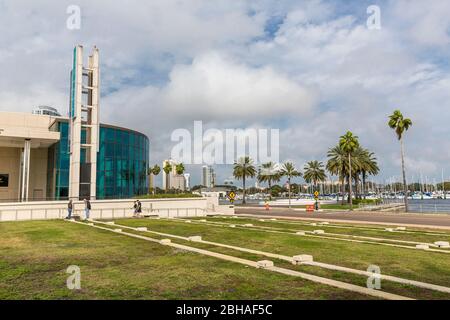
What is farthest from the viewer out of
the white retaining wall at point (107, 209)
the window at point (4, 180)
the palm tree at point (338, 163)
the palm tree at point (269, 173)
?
the palm tree at point (269, 173)

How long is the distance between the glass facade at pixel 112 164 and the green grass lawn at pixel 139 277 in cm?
2541

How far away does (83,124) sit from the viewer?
3312 centimetres

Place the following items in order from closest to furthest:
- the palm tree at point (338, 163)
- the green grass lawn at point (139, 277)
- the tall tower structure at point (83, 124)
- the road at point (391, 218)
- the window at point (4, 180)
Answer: the green grass lawn at point (139, 277), the road at point (391, 218), the tall tower structure at point (83, 124), the window at point (4, 180), the palm tree at point (338, 163)

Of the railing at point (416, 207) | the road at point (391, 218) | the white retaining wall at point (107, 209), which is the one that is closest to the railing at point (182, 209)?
the white retaining wall at point (107, 209)

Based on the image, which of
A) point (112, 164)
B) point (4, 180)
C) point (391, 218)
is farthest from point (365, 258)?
point (4, 180)

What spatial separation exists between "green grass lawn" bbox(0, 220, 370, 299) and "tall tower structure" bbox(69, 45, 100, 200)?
20.6 metres

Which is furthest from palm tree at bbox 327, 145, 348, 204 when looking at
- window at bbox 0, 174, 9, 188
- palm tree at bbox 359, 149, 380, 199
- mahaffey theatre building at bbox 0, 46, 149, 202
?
window at bbox 0, 174, 9, 188

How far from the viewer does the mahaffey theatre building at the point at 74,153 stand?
32031mm

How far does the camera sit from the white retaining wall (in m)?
25.8

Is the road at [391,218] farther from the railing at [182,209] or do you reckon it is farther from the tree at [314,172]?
the tree at [314,172]

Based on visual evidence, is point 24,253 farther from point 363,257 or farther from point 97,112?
point 97,112

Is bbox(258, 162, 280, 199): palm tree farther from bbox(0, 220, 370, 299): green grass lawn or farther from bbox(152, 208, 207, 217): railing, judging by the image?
bbox(0, 220, 370, 299): green grass lawn

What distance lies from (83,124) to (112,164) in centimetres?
1009

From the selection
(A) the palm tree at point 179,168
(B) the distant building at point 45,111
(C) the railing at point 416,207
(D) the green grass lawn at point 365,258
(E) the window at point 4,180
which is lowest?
(C) the railing at point 416,207
